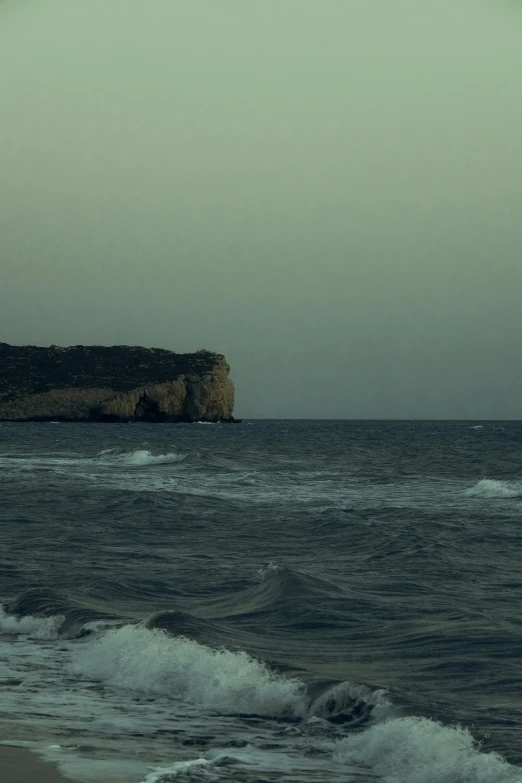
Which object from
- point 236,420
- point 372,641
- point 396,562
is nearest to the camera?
point 372,641

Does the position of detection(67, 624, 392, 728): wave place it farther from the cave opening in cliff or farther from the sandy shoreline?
→ the cave opening in cliff

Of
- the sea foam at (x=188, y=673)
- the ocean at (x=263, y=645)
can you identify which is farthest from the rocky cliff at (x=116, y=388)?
the sea foam at (x=188, y=673)

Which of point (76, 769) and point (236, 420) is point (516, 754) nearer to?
point (76, 769)

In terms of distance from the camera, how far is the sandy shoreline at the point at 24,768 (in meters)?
5.95

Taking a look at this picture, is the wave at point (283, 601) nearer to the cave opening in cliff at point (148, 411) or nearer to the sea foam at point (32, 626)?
the sea foam at point (32, 626)

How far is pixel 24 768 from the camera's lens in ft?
20.2

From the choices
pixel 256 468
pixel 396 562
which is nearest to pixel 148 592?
pixel 396 562

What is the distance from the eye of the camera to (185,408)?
429 ft

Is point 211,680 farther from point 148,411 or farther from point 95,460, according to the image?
point 148,411

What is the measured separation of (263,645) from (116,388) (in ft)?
386

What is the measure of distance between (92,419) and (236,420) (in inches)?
A: 1015

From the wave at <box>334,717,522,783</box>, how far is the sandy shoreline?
1867 mm

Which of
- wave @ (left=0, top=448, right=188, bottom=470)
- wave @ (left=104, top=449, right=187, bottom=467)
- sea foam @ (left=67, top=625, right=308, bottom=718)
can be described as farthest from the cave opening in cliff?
sea foam @ (left=67, top=625, right=308, bottom=718)

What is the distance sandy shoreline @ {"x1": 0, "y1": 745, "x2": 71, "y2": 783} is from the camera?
595cm
